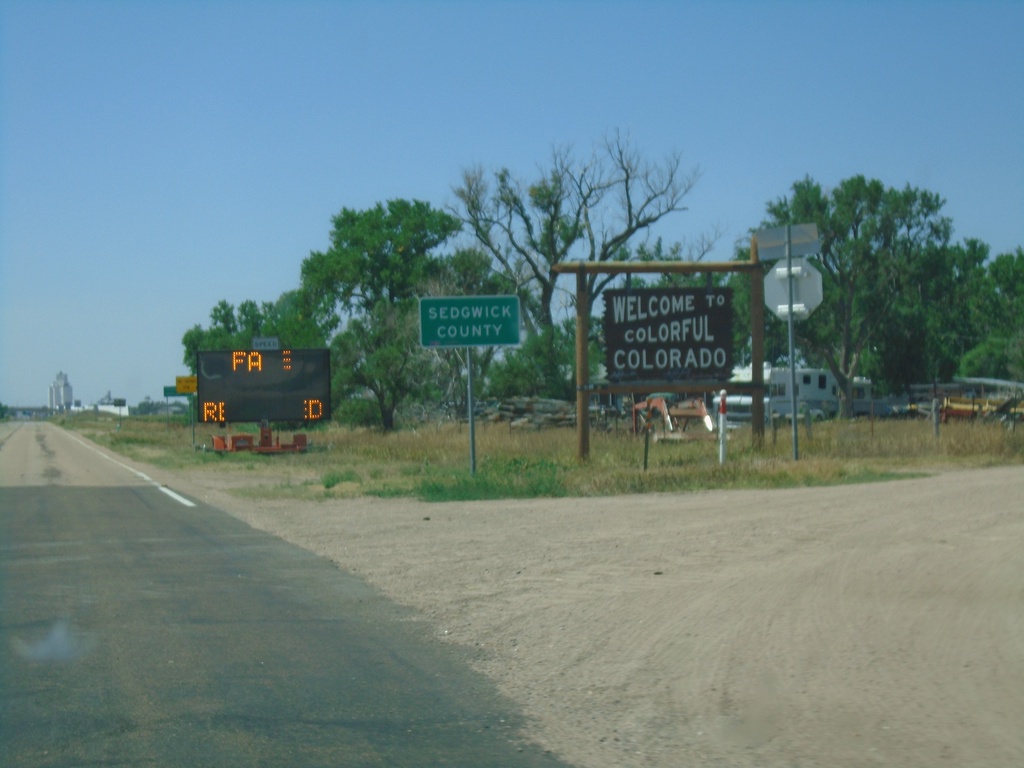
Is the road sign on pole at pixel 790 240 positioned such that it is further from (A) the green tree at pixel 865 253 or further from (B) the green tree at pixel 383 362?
(A) the green tree at pixel 865 253

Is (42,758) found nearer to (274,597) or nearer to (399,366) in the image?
(274,597)

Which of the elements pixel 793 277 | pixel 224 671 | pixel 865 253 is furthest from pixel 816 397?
pixel 224 671

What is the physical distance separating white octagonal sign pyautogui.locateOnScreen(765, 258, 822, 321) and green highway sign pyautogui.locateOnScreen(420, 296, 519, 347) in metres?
4.62

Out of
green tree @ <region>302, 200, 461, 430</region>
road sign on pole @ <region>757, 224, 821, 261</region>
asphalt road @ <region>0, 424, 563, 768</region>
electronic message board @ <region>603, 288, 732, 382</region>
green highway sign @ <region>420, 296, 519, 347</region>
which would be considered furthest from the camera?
green tree @ <region>302, 200, 461, 430</region>

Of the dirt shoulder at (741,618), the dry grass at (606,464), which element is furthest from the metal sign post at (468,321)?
the dirt shoulder at (741,618)

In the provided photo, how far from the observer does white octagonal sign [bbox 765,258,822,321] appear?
1945cm

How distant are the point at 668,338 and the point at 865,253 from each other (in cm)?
4277

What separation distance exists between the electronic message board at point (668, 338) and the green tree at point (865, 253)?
40.7 meters

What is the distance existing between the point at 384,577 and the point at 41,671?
12.7 feet

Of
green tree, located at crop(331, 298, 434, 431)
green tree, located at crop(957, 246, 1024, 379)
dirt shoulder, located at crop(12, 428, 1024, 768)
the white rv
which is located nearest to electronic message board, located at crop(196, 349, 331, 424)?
green tree, located at crop(331, 298, 434, 431)

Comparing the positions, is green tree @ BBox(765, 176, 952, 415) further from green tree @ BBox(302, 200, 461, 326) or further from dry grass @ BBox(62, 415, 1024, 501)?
dry grass @ BBox(62, 415, 1024, 501)

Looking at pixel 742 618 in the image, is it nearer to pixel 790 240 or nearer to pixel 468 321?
pixel 790 240

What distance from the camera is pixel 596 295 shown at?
4881cm

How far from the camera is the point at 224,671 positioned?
674 cm
